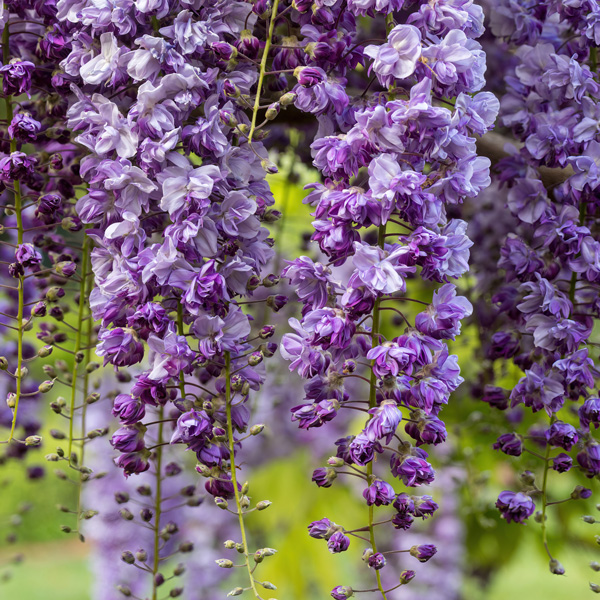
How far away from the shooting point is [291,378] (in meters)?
1.52

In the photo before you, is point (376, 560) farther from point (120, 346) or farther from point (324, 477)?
point (120, 346)

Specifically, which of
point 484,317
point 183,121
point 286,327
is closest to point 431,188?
point 183,121

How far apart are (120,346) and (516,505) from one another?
1.02 feet

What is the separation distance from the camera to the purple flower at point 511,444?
56 centimetres

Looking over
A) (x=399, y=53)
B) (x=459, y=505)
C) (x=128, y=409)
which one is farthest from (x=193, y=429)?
(x=459, y=505)

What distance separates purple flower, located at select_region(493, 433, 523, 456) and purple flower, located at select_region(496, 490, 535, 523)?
32 millimetres

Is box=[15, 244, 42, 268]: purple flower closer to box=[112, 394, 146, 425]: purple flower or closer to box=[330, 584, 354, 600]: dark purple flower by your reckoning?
box=[112, 394, 146, 425]: purple flower

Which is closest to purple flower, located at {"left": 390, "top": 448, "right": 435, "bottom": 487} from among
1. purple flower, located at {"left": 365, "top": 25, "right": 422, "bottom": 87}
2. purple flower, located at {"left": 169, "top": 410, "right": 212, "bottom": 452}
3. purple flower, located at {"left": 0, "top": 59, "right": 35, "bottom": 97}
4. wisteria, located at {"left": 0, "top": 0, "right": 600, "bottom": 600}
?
wisteria, located at {"left": 0, "top": 0, "right": 600, "bottom": 600}

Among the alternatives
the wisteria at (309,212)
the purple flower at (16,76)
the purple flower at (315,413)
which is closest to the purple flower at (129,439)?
the wisteria at (309,212)

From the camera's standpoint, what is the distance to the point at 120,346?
0.45 metres

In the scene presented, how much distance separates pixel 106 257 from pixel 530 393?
1.06 feet

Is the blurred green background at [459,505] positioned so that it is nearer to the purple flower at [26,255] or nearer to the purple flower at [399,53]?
the purple flower at [26,255]

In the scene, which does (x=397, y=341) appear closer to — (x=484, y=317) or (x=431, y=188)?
(x=431, y=188)

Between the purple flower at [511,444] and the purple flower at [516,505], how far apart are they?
0.03 meters
